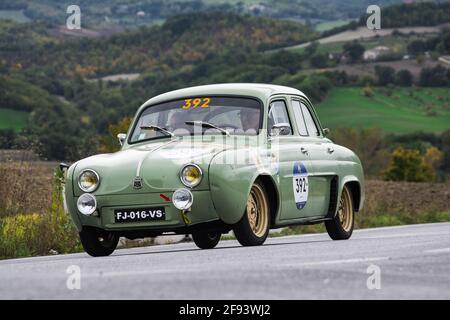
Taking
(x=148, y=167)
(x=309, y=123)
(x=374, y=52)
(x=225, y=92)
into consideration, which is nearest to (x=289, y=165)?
(x=225, y=92)

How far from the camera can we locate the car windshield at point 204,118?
12992 millimetres

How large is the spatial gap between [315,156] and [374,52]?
138423 mm

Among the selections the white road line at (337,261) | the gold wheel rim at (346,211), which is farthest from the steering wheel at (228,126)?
the white road line at (337,261)

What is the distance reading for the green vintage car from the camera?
37.8 ft

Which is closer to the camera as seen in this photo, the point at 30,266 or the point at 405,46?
the point at 30,266

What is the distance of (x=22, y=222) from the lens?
14617mm

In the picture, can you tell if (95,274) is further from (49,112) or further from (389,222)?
(49,112)

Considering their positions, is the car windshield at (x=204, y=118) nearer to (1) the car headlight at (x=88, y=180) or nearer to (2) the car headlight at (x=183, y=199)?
(1) the car headlight at (x=88, y=180)

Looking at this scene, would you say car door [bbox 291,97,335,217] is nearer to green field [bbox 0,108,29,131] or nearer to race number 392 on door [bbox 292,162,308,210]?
race number 392 on door [bbox 292,162,308,210]

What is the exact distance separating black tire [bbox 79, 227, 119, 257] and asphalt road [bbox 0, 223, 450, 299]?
74.9 inches

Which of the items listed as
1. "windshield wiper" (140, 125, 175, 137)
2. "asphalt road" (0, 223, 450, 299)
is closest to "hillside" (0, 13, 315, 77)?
"windshield wiper" (140, 125, 175, 137)
